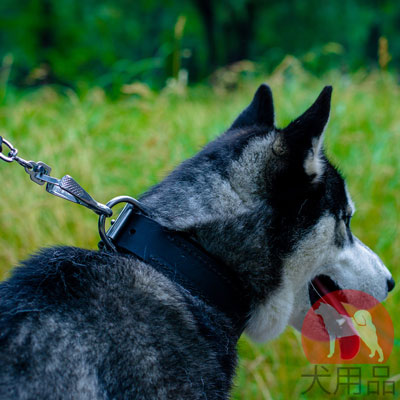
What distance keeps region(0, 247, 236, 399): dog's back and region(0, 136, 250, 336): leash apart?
45 mm

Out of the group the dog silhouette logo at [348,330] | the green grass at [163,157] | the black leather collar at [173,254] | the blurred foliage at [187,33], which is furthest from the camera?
the blurred foliage at [187,33]

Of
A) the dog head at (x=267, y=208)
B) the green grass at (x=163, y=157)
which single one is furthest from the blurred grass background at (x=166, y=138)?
the dog head at (x=267, y=208)

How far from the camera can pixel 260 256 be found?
1781mm

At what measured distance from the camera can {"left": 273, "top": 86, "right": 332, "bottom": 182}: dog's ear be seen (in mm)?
1725

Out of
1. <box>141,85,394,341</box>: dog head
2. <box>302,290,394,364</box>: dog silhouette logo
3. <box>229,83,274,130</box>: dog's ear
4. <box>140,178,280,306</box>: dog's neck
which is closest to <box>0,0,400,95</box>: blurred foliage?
<box>229,83,274,130</box>: dog's ear

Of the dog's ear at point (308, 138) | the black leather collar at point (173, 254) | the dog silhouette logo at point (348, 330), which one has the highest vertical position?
the dog's ear at point (308, 138)

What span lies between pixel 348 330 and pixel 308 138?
1066 millimetres

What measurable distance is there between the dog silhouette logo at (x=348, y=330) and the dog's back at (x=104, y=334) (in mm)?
634

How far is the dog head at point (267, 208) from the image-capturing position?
1738mm

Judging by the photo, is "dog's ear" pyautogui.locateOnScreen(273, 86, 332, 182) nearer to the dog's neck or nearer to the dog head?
the dog head

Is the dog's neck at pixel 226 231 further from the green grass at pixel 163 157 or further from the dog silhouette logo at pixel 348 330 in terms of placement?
the green grass at pixel 163 157

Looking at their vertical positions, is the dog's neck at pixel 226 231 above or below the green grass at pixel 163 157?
below

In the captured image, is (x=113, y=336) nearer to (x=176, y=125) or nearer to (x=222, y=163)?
(x=222, y=163)

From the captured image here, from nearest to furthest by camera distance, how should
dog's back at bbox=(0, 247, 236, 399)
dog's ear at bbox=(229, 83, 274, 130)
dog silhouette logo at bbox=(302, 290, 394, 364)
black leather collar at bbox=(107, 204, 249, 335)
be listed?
dog's back at bbox=(0, 247, 236, 399)
black leather collar at bbox=(107, 204, 249, 335)
dog silhouette logo at bbox=(302, 290, 394, 364)
dog's ear at bbox=(229, 83, 274, 130)
